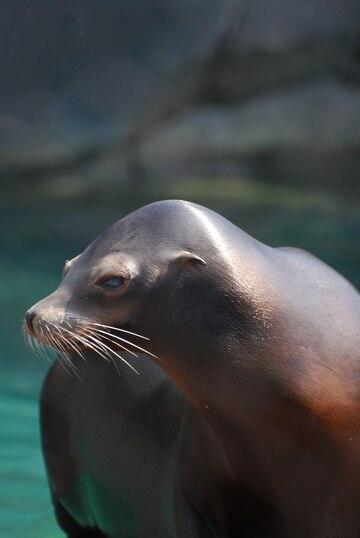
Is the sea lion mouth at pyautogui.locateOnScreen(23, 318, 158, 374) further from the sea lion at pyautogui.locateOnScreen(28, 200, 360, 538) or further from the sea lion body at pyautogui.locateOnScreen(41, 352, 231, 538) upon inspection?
the sea lion body at pyautogui.locateOnScreen(41, 352, 231, 538)

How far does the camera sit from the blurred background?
39.1 feet

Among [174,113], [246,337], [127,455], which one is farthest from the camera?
[174,113]

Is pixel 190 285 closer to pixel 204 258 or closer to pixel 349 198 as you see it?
pixel 204 258

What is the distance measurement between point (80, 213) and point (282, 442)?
839 cm

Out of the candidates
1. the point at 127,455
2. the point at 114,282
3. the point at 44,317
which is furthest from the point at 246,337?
the point at 127,455

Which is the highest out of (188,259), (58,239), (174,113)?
(174,113)

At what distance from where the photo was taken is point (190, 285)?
12.3 ft

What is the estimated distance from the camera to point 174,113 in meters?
12.2

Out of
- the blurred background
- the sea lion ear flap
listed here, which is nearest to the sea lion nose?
the sea lion ear flap

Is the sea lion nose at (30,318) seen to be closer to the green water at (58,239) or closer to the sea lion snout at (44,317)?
the sea lion snout at (44,317)

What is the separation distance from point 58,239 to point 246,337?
8.11 m

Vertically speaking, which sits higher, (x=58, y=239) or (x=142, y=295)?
(x=142, y=295)

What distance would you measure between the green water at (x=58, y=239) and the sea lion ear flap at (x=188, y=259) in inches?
185

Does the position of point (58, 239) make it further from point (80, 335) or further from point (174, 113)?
point (80, 335)
